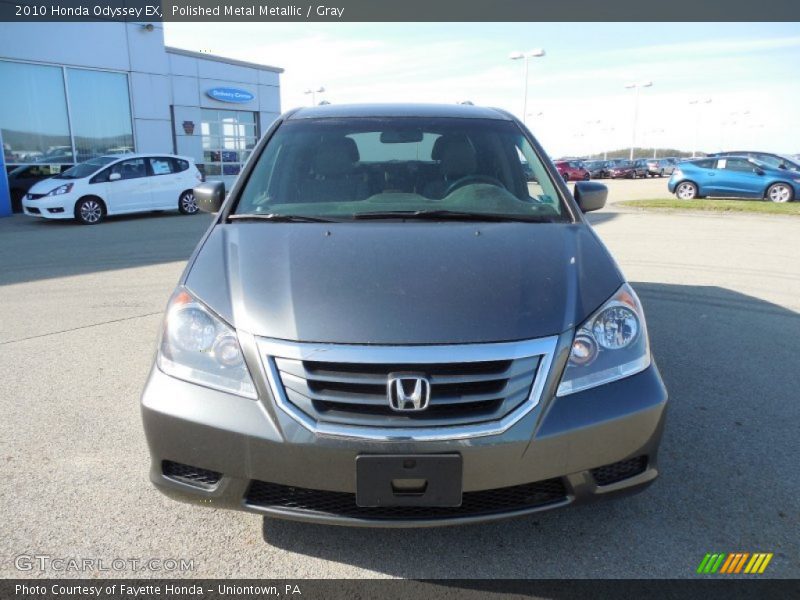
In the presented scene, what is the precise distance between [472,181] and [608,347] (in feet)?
4.95

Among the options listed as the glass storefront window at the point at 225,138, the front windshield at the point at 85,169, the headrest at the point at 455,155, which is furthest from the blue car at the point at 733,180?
the headrest at the point at 455,155

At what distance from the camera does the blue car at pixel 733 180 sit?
18844mm

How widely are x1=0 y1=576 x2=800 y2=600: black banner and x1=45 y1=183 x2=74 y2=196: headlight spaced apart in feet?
43.3

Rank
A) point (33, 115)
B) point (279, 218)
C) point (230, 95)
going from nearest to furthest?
point (279, 218) → point (33, 115) → point (230, 95)

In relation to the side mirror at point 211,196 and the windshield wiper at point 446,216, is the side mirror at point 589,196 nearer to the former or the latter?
the windshield wiper at point 446,216

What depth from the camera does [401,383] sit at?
1992 mm

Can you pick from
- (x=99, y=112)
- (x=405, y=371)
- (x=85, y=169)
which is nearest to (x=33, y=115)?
(x=99, y=112)

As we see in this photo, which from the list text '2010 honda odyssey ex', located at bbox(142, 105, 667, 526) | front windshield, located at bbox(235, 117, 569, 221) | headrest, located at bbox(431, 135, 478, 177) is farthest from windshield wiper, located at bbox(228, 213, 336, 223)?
headrest, located at bbox(431, 135, 478, 177)

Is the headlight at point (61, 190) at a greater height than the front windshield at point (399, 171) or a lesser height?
lesser

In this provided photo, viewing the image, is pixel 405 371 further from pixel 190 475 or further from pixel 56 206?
pixel 56 206

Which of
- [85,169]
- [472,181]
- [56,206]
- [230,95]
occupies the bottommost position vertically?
[56,206]

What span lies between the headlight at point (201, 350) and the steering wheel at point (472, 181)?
62.9 inches

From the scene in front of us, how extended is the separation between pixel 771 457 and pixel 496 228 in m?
1.81

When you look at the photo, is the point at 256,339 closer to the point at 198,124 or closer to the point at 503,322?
the point at 503,322
